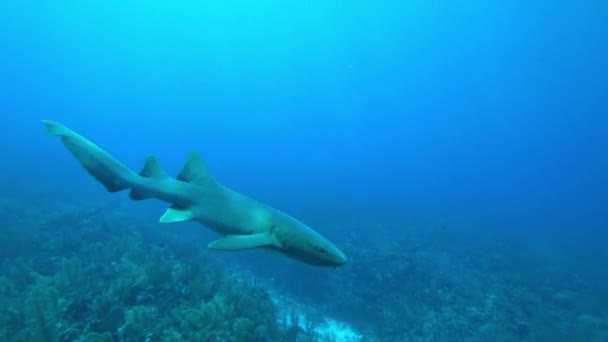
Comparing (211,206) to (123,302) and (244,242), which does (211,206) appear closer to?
(244,242)

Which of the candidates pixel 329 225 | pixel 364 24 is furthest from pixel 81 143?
pixel 364 24

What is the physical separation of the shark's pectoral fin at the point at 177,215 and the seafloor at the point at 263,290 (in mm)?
3753

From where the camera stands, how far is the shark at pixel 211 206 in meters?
2.97

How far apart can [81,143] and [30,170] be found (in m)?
44.3

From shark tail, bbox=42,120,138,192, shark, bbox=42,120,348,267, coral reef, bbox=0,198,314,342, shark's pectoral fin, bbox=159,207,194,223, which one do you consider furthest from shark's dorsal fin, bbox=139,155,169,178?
coral reef, bbox=0,198,314,342

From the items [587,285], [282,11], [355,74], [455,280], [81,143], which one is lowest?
[81,143]

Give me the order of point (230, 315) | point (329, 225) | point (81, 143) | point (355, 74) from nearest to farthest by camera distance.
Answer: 1. point (81, 143)
2. point (230, 315)
3. point (329, 225)
4. point (355, 74)

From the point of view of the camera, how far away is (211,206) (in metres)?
3.40

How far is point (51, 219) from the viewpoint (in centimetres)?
1752

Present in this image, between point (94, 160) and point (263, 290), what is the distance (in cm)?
822

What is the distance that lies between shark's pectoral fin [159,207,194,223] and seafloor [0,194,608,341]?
12.3 feet

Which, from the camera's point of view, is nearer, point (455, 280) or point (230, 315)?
point (230, 315)

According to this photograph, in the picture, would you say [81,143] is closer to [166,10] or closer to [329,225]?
[329,225]

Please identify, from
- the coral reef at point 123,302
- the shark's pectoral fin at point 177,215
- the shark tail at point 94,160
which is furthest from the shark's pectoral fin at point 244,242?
the coral reef at point 123,302
